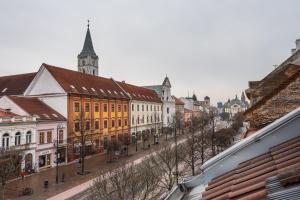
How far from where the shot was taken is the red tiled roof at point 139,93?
194 feet

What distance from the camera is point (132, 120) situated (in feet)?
188

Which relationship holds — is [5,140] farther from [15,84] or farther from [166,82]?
[166,82]

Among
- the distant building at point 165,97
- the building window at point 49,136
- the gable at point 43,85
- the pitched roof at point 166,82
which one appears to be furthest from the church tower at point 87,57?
the building window at point 49,136

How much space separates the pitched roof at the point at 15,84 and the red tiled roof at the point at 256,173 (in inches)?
1673

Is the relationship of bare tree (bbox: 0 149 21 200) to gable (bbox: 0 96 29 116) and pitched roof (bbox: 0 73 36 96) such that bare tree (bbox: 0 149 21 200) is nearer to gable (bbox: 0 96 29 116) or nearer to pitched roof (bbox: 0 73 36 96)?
gable (bbox: 0 96 29 116)

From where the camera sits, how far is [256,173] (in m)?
3.04

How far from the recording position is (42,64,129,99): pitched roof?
39.0 metres

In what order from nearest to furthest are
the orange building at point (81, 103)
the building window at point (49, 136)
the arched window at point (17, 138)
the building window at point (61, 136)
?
the arched window at point (17, 138) < the building window at point (49, 136) < the building window at point (61, 136) < the orange building at point (81, 103)

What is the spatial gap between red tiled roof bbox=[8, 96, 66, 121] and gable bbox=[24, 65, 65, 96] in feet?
5.60

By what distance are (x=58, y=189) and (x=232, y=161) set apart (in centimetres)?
2274

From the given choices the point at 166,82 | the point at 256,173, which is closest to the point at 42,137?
the point at 256,173

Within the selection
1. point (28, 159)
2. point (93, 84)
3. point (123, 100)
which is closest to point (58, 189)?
point (28, 159)

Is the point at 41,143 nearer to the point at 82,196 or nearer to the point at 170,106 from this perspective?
the point at 82,196

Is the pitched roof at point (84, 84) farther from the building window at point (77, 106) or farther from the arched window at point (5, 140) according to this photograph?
the arched window at point (5, 140)
